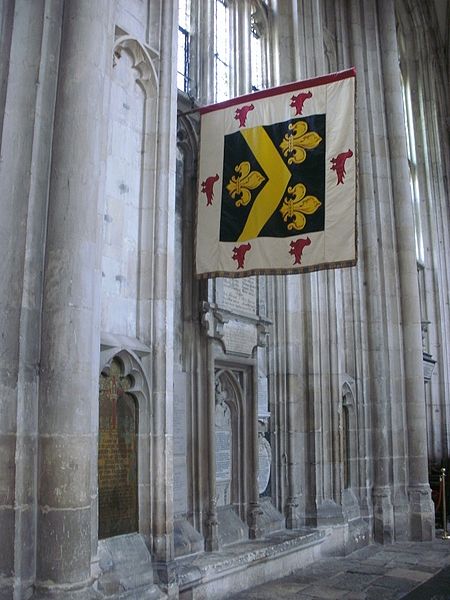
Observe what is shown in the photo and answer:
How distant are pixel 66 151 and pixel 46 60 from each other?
2.90ft

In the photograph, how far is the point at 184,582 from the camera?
7.21 meters

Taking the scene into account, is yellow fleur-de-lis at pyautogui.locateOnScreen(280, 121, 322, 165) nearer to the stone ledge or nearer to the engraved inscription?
the engraved inscription

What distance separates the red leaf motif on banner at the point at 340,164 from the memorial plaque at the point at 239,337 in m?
2.51

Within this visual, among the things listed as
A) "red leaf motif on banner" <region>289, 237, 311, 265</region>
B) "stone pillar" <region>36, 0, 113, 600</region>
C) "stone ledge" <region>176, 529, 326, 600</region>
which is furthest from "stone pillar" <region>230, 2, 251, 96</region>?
"stone ledge" <region>176, 529, 326, 600</region>

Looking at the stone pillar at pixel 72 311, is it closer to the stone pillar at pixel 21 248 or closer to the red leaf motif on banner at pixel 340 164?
the stone pillar at pixel 21 248

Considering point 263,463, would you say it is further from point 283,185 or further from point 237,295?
point 283,185

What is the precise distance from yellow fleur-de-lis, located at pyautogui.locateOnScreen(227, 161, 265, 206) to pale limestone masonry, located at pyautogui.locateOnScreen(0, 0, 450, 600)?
32.3 inches

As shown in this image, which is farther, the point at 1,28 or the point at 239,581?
the point at 239,581

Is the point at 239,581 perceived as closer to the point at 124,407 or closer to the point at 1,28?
the point at 124,407

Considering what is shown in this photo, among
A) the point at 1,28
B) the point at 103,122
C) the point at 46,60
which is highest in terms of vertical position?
the point at 1,28

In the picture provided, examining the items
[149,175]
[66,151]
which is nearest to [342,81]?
[149,175]

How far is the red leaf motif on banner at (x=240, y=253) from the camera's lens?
857cm

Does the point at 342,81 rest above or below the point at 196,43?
below

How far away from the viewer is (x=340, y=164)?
27.8 ft
